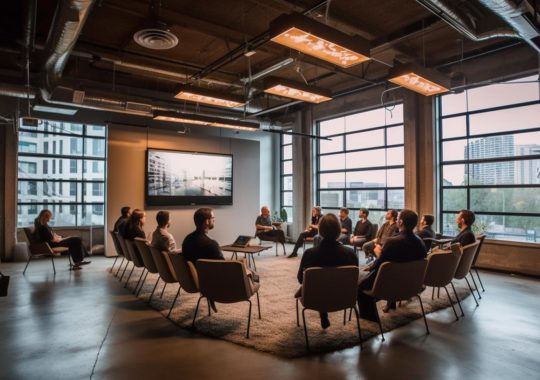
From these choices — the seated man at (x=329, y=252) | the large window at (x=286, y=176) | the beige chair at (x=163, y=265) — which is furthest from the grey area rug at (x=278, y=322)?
the large window at (x=286, y=176)

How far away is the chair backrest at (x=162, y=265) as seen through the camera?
4.00m

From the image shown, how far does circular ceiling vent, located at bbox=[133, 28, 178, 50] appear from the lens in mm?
4145

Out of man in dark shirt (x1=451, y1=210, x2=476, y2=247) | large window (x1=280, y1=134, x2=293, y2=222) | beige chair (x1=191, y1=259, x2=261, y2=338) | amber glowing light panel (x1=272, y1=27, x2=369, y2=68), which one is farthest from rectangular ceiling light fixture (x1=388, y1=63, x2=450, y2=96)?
large window (x1=280, y1=134, x2=293, y2=222)

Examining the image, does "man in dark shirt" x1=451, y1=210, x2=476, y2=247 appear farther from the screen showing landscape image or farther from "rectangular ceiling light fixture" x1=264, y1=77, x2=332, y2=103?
the screen showing landscape image

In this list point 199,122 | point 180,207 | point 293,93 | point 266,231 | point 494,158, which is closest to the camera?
point 293,93

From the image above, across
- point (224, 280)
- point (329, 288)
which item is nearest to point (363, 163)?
point (329, 288)

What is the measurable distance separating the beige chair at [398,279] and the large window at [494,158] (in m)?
4.26

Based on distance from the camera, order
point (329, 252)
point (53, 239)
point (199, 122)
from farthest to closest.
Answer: point (199, 122)
point (53, 239)
point (329, 252)

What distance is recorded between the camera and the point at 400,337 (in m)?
3.39

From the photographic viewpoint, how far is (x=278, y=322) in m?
3.71

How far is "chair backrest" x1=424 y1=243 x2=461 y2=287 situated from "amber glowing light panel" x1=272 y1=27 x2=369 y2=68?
2209 mm

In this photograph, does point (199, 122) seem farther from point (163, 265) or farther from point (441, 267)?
point (441, 267)

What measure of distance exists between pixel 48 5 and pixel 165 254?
Result: 406 centimetres

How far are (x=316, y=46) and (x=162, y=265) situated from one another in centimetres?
290
